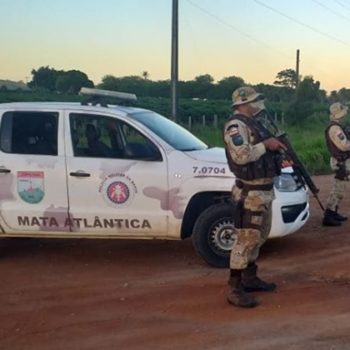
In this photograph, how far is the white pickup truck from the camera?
267 inches

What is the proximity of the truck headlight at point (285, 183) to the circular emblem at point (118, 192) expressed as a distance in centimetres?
158

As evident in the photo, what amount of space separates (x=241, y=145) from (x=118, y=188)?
1.99m

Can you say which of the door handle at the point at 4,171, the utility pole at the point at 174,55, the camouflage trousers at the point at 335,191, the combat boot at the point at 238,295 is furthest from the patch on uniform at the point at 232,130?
the utility pole at the point at 174,55

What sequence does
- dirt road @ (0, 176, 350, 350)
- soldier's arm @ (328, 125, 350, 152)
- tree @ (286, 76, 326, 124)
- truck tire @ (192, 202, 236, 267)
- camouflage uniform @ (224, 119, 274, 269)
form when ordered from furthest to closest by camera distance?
tree @ (286, 76, 326, 124)
soldier's arm @ (328, 125, 350, 152)
truck tire @ (192, 202, 236, 267)
camouflage uniform @ (224, 119, 274, 269)
dirt road @ (0, 176, 350, 350)

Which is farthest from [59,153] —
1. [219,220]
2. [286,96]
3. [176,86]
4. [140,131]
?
[286,96]

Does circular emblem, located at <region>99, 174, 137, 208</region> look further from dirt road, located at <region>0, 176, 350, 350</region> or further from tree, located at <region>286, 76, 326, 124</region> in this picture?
tree, located at <region>286, 76, 326, 124</region>

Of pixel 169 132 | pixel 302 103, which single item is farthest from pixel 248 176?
pixel 302 103

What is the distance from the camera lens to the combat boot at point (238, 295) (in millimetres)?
5402

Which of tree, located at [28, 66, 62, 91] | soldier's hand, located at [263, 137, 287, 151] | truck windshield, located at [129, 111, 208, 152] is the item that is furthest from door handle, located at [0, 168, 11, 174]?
tree, located at [28, 66, 62, 91]

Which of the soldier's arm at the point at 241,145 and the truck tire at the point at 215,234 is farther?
the truck tire at the point at 215,234

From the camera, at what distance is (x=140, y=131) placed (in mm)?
6988

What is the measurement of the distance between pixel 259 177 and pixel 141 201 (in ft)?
5.78

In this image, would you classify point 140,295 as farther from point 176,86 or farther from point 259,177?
point 176,86

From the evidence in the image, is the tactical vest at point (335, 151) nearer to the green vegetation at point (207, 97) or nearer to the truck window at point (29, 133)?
the truck window at point (29, 133)
